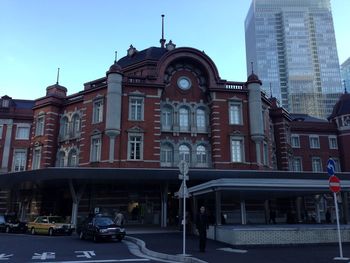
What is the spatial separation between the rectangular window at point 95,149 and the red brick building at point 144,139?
0.09 m

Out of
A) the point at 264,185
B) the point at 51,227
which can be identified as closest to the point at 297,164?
the point at 264,185

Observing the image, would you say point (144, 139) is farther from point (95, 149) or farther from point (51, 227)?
point (51, 227)

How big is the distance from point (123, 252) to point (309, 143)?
130 feet

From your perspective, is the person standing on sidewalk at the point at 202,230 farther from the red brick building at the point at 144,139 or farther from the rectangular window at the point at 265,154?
the rectangular window at the point at 265,154

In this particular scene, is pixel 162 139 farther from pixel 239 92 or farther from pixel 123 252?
pixel 123 252

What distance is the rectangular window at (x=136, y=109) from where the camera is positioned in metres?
33.7

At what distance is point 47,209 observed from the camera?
36875 millimetres

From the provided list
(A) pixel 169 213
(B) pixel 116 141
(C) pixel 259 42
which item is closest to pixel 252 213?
(A) pixel 169 213

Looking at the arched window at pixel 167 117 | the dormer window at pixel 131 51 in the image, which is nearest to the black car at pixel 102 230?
the arched window at pixel 167 117

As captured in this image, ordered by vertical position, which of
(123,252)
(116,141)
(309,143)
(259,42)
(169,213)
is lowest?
(123,252)

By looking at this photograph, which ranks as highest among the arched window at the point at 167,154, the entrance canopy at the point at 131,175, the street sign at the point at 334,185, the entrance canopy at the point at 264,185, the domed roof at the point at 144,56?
the domed roof at the point at 144,56

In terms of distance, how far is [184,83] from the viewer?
118 ft

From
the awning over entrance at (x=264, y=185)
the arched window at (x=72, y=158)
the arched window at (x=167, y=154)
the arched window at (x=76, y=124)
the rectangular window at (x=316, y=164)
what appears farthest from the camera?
the rectangular window at (x=316, y=164)

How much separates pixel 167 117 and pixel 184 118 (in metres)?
1.62
